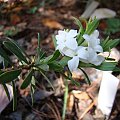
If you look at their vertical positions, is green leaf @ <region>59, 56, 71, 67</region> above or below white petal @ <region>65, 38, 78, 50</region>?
below

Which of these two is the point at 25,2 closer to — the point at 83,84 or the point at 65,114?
the point at 83,84

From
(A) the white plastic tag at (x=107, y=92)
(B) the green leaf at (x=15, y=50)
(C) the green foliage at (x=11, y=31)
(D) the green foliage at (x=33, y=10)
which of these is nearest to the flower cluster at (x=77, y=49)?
(B) the green leaf at (x=15, y=50)

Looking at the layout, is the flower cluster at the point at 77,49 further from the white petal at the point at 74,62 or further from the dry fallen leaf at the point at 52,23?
the dry fallen leaf at the point at 52,23

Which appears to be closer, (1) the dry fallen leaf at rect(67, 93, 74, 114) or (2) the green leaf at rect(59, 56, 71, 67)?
(2) the green leaf at rect(59, 56, 71, 67)

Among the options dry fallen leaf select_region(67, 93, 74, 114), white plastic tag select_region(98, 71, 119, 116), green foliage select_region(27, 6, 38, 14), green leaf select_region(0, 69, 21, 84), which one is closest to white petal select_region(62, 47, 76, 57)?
green leaf select_region(0, 69, 21, 84)

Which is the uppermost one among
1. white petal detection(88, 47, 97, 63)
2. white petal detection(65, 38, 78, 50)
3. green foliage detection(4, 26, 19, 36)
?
white petal detection(65, 38, 78, 50)

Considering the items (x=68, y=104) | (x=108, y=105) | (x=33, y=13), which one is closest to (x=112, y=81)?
(x=108, y=105)

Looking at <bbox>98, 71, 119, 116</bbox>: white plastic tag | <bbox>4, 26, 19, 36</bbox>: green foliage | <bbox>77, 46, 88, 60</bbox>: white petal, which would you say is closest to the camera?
<bbox>77, 46, 88, 60</bbox>: white petal

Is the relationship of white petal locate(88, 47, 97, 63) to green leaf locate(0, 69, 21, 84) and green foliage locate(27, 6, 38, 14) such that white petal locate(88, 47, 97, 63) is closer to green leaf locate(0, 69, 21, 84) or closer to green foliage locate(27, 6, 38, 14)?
green leaf locate(0, 69, 21, 84)

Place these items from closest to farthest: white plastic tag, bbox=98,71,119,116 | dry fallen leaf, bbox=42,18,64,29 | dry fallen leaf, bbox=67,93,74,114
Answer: white plastic tag, bbox=98,71,119,116, dry fallen leaf, bbox=67,93,74,114, dry fallen leaf, bbox=42,18,64,29

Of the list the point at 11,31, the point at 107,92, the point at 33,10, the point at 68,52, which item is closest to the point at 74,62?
the point at 68,52
